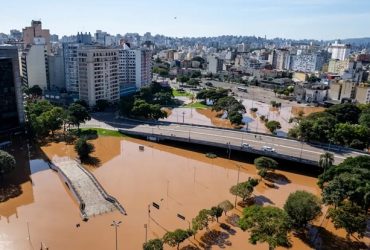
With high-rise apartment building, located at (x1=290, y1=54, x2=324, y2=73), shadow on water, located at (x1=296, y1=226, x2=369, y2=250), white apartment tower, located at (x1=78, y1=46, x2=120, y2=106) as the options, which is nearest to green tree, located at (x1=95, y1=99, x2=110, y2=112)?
white apartment tower, located at (x1=78, y1=46, x2=120, y2=106)

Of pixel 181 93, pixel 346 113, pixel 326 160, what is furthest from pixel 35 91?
pixel 346 113

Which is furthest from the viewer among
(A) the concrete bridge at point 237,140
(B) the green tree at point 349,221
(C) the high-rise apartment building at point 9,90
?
(C) the high-rise apartment building at point 9,90

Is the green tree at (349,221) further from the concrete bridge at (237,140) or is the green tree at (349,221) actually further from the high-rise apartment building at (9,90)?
the high-rise apartment building at (9,90)

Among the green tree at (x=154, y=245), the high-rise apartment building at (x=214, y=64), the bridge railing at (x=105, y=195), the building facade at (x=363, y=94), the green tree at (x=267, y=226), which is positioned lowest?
the bridge railing at (x=105, y=195)

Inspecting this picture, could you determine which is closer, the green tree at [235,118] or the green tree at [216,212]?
the green tree at [216,212]

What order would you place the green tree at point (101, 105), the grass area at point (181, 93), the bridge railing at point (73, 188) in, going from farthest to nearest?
the grass area at point (181, 93), the green tree at point (101, 105), the bridge railing at point (73, 188)

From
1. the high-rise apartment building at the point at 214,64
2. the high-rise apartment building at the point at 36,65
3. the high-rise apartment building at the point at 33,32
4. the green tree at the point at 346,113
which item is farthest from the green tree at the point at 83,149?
the high-rise apartment building at the point at 214,64

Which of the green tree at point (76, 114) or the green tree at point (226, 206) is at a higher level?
the green tree at point (76, 114)

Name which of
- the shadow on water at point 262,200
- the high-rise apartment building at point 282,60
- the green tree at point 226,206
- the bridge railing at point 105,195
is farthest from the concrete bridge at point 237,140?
the high-rise apartment building at point 282,60
